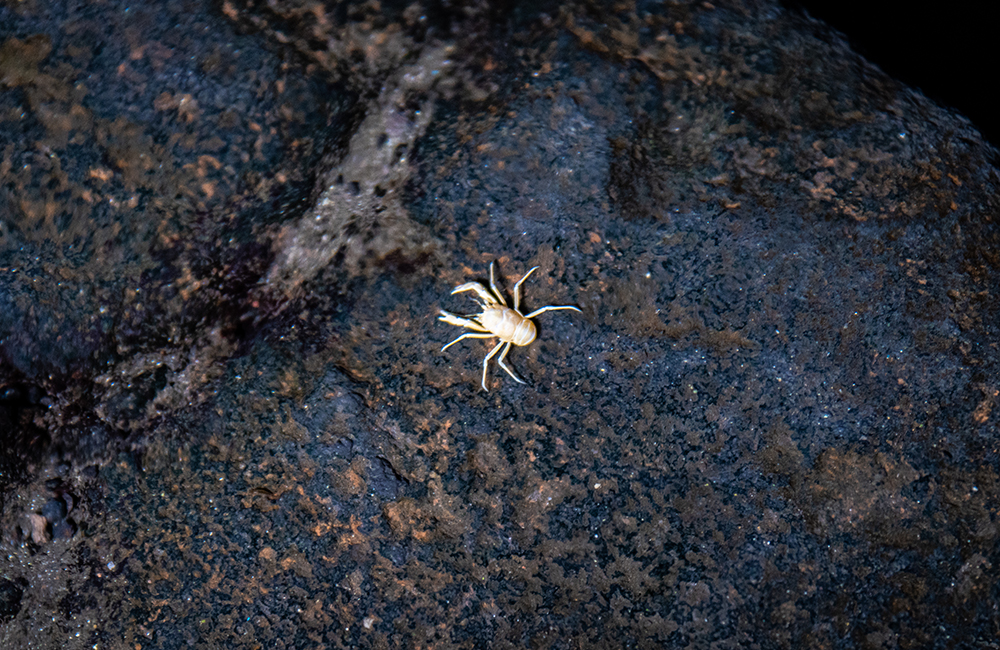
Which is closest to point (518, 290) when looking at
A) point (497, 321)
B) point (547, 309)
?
point (547, 309)

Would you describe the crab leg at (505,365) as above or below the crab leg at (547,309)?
below

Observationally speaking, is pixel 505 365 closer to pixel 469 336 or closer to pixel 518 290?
pixel 469 336

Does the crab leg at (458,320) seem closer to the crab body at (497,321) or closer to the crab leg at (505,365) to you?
the crab body at (497,321)

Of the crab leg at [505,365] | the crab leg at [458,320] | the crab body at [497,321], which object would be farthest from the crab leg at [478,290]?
the crab leg at [505,365]

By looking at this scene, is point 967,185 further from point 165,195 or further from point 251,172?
point 165,195

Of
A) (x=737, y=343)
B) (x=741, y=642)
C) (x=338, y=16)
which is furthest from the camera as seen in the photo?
(x=338, y=16)

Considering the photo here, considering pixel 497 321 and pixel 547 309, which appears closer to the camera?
pixel 497 321

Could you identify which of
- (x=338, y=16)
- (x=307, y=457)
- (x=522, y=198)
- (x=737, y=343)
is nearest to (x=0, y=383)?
(x=307, y=457)

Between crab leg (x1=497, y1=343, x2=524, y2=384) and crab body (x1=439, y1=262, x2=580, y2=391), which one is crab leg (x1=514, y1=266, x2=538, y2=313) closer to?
crab body (x1=439, y1=262, x2=580, y2=391)
